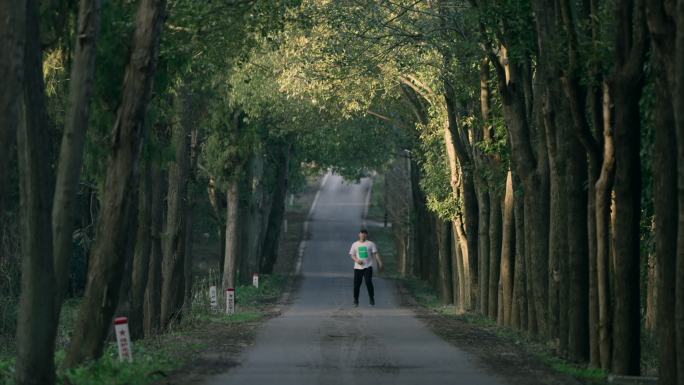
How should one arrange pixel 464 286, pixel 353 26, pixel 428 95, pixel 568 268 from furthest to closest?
1. pixel 464 286
2. pixel 428 95
3. pixel 353 26
4. pixel 568 268

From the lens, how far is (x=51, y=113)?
76.0 feet

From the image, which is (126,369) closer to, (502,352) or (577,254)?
(502,352)

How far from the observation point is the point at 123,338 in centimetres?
1681

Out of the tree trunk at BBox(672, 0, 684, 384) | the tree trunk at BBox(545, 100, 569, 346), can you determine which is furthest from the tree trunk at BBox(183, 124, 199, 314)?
the tree trunk at BBox(672, 0, 684, 384)

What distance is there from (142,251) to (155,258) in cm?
231

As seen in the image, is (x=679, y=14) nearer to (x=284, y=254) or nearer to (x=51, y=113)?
(x=51, y=113)

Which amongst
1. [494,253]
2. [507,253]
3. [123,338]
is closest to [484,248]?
[494,253]

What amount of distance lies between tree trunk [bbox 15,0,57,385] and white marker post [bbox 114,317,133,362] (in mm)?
1432

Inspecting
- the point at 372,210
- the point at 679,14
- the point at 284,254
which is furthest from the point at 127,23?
the point at 372,210

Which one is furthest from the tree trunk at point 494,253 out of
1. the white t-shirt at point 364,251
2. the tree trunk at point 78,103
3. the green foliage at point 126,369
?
the tree trunk at point 78,103

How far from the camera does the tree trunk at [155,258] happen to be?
2689 centimetres

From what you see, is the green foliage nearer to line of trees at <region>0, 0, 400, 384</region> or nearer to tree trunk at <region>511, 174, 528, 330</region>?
line of trees at <region>0, 0, 400, 384</region>

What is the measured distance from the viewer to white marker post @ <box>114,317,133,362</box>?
16562 mm

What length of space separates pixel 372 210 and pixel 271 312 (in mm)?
81438
